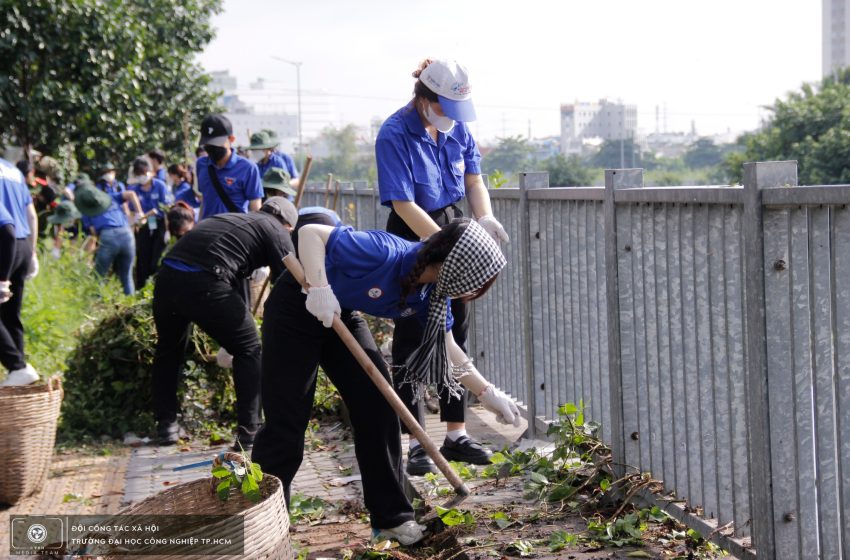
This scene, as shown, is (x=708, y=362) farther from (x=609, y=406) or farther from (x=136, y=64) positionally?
(x=136, y=64)

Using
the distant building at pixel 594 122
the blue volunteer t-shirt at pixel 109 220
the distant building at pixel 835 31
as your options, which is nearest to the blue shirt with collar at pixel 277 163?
the blue volunteer t-shirt at pixel 109 220

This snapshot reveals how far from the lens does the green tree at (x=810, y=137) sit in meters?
42.3

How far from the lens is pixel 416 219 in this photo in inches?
195

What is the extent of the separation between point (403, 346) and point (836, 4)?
16228 cm

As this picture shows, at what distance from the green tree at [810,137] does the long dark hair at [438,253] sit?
128ft

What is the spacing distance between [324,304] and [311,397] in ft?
1.97

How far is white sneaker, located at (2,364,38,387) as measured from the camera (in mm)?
6867

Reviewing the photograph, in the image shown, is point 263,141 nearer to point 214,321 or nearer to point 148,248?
point 148,248

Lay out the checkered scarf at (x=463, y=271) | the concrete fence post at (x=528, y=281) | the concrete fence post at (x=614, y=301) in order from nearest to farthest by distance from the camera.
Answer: the checkered scarf at (x=463, y=271)
the concrete fence post at (x=614, y=301)
the concrete fence post at (x=528, y=281)

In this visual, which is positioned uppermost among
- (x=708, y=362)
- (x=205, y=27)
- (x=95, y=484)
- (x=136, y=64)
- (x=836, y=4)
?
(x=836, y=4)

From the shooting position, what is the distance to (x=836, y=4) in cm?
15112

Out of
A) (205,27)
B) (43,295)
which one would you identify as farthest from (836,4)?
(43,295)

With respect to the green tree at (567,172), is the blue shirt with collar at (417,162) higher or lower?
lower

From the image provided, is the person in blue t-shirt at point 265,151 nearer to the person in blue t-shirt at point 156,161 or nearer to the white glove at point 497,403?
the person in blue t-shirt at point 156,161
